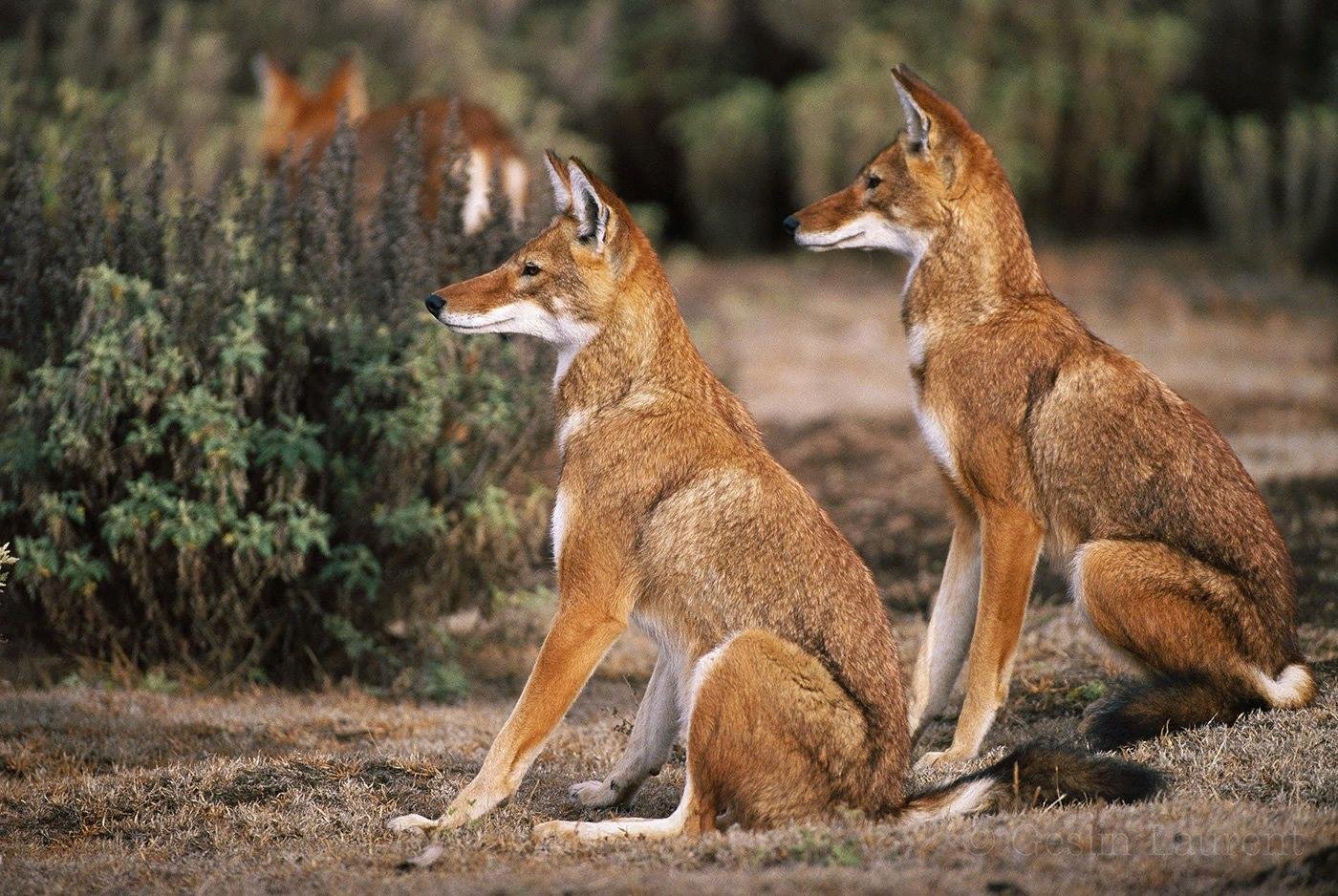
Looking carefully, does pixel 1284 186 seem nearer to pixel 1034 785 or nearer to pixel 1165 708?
pixel 1165 708

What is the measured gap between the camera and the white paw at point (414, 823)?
4.79 metres

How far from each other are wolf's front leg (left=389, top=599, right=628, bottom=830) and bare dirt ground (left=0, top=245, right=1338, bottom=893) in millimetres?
92

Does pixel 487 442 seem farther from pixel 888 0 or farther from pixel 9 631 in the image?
pixel 888 0

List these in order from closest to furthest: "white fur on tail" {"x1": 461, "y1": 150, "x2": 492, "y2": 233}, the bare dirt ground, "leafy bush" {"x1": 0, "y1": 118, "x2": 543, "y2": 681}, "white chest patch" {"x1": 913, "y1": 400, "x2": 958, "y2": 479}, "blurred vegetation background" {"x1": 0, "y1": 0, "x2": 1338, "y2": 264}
A: 1. the bare dirt ground
2. "white chest patch" {"x1": 913, "y1": 400, "x2": 958, "y2": 479}
3. "leafy bush" {"x1": 0, "y1": 118, "x2": 543, "y2": 681}
4. "white fur on tail" {"x1": 461, "y1": 150, "x2": 492, "y2": 233}
5. "blurred vegetation background" {"x1": 0, "y1": 0, "x2": 1338, "y2": 264}

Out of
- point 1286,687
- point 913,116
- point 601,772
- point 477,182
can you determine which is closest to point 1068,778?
point 1286,687

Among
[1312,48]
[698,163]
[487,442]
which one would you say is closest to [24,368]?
[487,442]

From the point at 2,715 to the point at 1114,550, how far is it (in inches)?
176

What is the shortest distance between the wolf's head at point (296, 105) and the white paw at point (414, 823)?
25.0 ft

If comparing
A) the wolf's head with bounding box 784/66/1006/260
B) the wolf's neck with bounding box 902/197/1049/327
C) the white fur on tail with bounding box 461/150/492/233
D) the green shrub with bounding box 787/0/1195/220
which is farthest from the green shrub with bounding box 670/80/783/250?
the wolf's neck with bounding box 902/197/1049/327

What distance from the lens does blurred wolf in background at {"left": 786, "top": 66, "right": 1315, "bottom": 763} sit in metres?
5.36

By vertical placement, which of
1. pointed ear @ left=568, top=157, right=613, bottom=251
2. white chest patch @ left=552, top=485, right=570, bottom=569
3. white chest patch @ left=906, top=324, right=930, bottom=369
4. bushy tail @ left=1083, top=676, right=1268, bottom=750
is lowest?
bushy tail @ left=1083, top=676, right=1268, bottom=750

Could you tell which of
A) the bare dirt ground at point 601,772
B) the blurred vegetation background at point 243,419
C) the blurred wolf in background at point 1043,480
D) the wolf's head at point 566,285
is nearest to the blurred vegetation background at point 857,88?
the bare dirt ground at point 601,772

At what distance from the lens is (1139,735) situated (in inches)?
209

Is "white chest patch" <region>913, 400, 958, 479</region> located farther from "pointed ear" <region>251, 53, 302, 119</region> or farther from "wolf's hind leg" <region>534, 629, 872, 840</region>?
"pointed ear" <region>251, 53, 302, 119</region>
